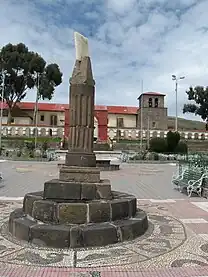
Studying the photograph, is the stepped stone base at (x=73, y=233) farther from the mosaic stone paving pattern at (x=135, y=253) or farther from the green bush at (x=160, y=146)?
the green bush at (x=160, y=146)

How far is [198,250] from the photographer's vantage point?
5.06 m

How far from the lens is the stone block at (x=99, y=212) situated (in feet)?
18.2

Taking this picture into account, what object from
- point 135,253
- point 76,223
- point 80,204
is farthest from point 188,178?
point 135,253

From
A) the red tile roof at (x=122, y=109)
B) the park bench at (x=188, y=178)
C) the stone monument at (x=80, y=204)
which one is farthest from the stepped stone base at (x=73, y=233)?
the red tile roof at (x=122, y=109)

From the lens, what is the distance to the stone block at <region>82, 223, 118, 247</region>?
5.12m

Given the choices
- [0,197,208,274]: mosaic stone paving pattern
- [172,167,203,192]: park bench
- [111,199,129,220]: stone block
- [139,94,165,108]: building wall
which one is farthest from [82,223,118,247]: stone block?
[139,94,165,108]: building wall

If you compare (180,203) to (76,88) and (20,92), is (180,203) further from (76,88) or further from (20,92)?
(20,92)

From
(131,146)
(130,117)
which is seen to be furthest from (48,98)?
(130,117)

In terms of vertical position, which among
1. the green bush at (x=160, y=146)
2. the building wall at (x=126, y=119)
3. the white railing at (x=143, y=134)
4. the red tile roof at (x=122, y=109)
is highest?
the red tile roof at (x=122, y=109)

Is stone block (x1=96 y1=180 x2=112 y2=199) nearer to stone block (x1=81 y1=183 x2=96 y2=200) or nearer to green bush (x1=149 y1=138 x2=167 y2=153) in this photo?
stone block (x1=81 y1=183 x2=96 y2=200)

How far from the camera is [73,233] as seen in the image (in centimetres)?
509

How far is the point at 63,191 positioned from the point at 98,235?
1087 millimetres

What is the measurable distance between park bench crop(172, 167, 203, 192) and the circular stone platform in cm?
569

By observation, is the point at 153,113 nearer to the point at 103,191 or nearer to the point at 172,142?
the point at 172,142
